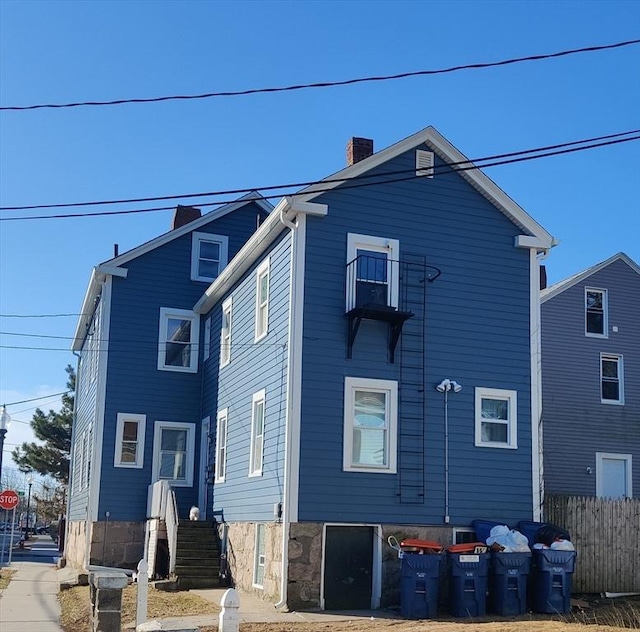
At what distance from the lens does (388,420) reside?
16594 mm

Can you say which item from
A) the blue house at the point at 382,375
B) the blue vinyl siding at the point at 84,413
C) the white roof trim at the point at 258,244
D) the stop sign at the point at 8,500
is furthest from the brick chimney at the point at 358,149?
the stop sign at the point at 8,500

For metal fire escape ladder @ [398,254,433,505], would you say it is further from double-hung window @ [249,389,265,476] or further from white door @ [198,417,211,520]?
white door @ [198,417,211,520]

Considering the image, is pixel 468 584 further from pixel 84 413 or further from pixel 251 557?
pixel 84 413

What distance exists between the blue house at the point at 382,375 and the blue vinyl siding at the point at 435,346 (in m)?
0.03

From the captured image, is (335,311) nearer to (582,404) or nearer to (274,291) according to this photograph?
(274,291)

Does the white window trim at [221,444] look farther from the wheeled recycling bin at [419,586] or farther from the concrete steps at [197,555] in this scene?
the wheeled recycling bin at [419,586]

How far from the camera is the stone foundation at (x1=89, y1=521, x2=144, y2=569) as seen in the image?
2331 centimetres

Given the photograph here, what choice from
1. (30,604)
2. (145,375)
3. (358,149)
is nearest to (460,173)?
(358,149)

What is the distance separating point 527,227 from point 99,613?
11304mm

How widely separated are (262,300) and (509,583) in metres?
7.68

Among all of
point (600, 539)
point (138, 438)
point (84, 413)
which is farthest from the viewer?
point (84, 413)

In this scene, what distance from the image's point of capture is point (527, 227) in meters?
18.3

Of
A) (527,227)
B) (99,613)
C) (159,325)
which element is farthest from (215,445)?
(99,613)

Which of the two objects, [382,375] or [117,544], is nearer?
[382,375]
